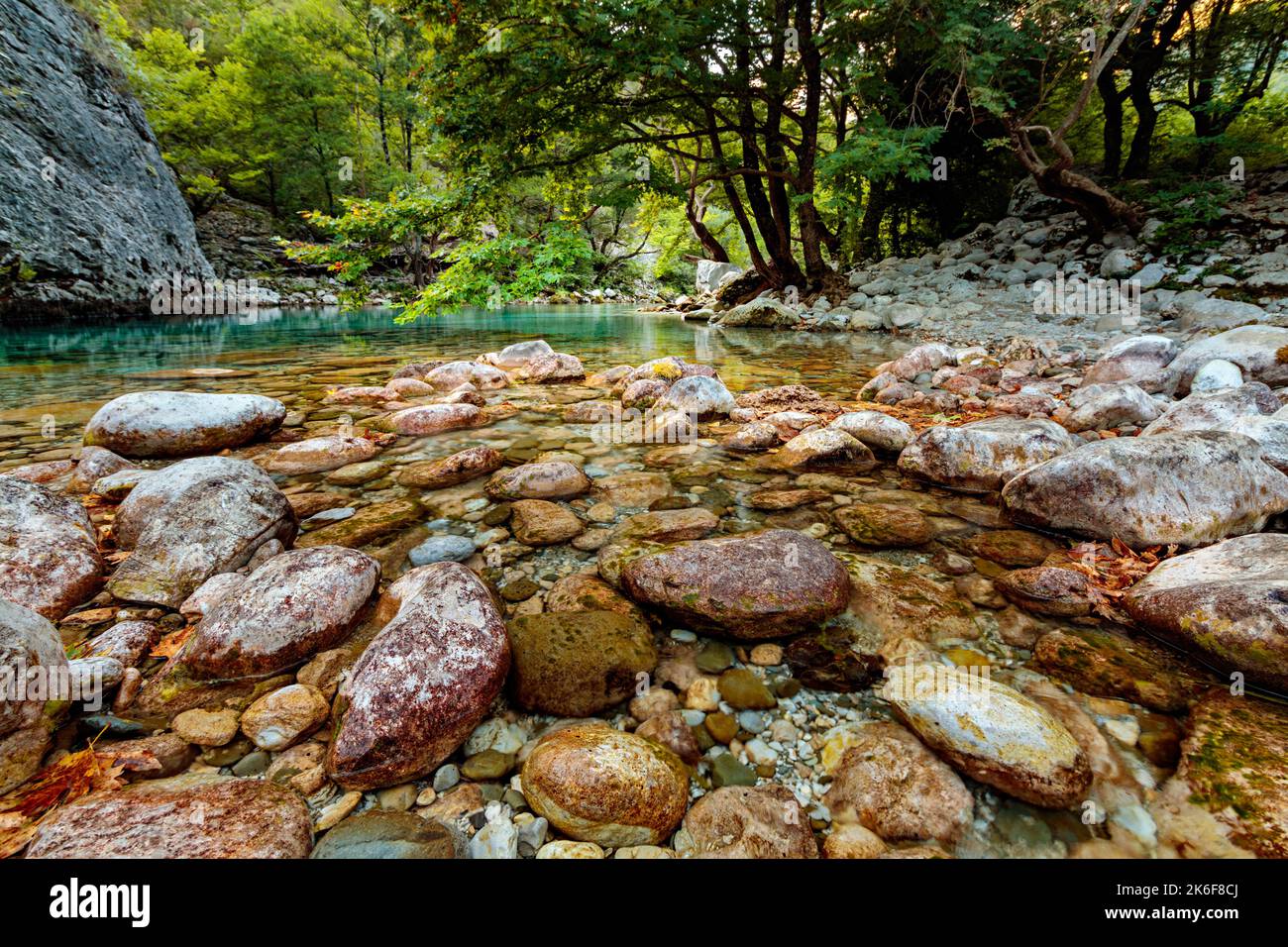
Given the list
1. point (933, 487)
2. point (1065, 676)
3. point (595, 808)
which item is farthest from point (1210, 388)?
point (595, 808)

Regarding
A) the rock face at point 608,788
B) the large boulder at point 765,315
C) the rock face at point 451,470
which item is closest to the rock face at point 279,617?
the rock face at point 608,788

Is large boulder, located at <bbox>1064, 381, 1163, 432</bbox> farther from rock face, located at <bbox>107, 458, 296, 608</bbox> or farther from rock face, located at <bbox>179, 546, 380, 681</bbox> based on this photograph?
Answer: rock face, located at <bbox>107, 458, 296, 608</bbox>

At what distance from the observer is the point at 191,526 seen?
2.48 metres

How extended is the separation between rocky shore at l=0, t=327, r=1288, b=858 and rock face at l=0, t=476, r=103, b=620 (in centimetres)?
1

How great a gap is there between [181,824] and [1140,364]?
26.7 feet

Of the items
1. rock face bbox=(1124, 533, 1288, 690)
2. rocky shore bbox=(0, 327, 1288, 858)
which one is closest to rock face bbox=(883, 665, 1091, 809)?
rocky shore bbox=(0, 327, 1288, 858)

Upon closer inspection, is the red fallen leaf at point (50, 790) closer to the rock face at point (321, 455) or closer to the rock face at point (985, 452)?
the rock face at point (321, 455)

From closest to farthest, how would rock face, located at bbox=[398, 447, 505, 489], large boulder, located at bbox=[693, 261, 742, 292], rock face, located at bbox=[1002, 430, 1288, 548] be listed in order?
1. rock face, located at bbox=[1002, 430, 1288, 548]
2. rock face, located at bbox=[398, 447, 505, 489]
3. large boulder, located at bbox=[693, 261, 742, 292]

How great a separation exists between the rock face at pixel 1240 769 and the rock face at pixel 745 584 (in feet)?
3.68

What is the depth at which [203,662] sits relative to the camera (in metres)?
1.84

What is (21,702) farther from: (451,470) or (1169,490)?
(1169,490)

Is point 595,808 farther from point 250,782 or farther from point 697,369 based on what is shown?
point 697,369

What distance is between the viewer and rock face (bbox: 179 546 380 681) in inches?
73.2
